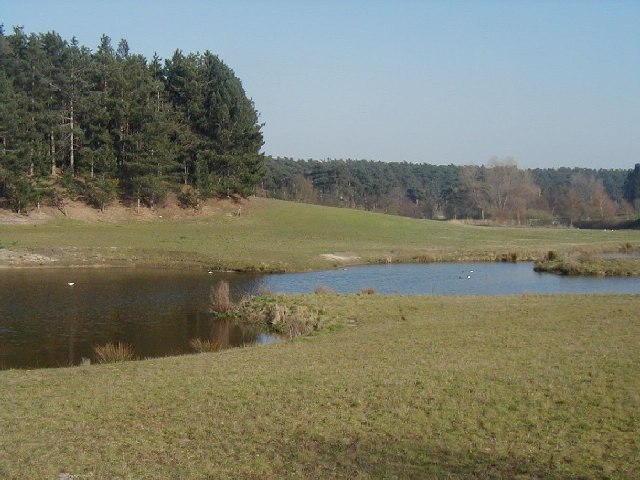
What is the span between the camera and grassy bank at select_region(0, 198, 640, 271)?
48031 millimetres

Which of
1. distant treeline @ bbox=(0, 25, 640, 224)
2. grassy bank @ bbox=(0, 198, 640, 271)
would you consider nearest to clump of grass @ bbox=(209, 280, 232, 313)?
grassy bank @ bbox=(0, 198, 640, 271)

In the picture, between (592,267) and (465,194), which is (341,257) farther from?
(465,194)

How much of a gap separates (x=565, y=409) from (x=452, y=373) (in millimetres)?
2899

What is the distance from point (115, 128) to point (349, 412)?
6127cm

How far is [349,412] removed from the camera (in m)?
11.6

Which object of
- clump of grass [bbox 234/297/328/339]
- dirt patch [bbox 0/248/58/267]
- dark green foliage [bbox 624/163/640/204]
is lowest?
clump of grass [bbox 234/297/328/339]

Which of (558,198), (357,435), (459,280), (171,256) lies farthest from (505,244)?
(558,198)

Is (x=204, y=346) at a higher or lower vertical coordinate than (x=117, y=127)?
lower

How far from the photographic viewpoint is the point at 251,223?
6862 cm

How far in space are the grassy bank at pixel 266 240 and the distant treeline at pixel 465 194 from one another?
142 ft

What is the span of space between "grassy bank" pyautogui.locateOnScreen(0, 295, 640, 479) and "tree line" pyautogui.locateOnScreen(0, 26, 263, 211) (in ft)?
156

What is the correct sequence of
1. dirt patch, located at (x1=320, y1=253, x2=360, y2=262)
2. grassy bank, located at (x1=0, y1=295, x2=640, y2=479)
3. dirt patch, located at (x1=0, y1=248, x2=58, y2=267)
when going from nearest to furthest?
grassy bank, located at (x1=0, y1=295, x2=640, y2=479), dirt patch, located at (x1=0, y1=248, x2=58, y2=267), dirt patch, located at (x1=320, y1=253, x2=360, y2=262)

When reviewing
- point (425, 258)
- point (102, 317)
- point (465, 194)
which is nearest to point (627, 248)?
point (425, 258)

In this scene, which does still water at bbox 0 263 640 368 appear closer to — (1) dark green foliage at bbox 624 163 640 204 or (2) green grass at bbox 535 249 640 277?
(2) green grass at bbox 535 249 640 277
